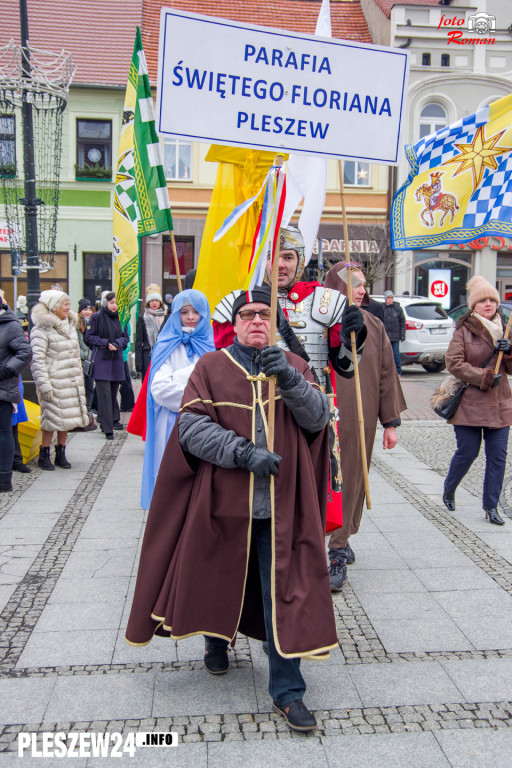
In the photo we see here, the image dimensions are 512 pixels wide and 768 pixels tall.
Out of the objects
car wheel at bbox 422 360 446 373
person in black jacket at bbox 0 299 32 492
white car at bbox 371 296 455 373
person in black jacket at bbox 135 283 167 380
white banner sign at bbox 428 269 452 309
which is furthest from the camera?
white banner sign at bbox 428 269 452 309

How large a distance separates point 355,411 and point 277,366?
6.29 feet

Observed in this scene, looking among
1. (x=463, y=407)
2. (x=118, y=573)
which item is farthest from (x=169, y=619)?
(x=463, y=407)

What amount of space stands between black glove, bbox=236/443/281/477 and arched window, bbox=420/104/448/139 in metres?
24.4

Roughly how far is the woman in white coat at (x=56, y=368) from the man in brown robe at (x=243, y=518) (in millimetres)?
4733

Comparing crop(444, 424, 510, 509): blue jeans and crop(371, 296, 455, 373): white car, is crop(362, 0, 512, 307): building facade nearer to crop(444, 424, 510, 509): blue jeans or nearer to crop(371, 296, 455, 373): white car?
crop(371, 296, 455, 373): white car

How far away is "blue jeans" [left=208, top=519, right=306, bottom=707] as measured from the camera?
10.2ft

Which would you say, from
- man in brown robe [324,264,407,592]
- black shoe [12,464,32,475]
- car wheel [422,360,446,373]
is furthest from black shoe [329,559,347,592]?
car wheel [422,360,446,373]

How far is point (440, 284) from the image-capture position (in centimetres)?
2592

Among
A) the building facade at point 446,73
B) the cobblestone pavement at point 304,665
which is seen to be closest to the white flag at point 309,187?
the cobblestone pavement at point 304,665

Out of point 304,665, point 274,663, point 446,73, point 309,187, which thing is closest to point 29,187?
point 309,187

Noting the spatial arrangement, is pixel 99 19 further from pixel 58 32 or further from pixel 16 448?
pixel 16 448

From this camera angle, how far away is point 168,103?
10.8 feet

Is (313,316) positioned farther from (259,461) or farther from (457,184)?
(457,184)

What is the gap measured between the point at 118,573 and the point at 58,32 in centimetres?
2386
